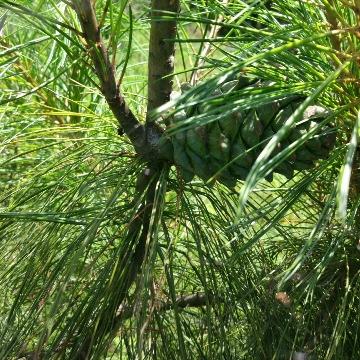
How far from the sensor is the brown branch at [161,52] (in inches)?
22.6

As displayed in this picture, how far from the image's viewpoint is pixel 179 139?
588mm

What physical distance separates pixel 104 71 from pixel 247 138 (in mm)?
117

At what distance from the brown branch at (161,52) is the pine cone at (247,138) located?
1.8 inches

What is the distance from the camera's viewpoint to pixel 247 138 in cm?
56

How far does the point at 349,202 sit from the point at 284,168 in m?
0.12

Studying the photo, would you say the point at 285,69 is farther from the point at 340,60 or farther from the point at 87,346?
the point at 87,346

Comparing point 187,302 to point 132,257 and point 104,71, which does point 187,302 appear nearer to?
point 132,257

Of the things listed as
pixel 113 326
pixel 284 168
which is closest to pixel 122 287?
pixel 113 326

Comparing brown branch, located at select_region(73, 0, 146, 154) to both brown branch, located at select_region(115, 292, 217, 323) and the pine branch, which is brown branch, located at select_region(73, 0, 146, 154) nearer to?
the pine branch

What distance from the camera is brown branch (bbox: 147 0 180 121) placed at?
0.57m

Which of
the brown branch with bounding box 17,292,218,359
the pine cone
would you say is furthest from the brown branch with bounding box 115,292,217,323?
the pine cone

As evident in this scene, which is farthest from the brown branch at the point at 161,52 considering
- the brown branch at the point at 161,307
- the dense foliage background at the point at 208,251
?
the brown branch at the point at 161,307

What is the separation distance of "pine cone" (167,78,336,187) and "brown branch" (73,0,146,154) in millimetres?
49

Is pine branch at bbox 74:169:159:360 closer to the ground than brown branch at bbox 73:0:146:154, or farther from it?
closer to the ground
